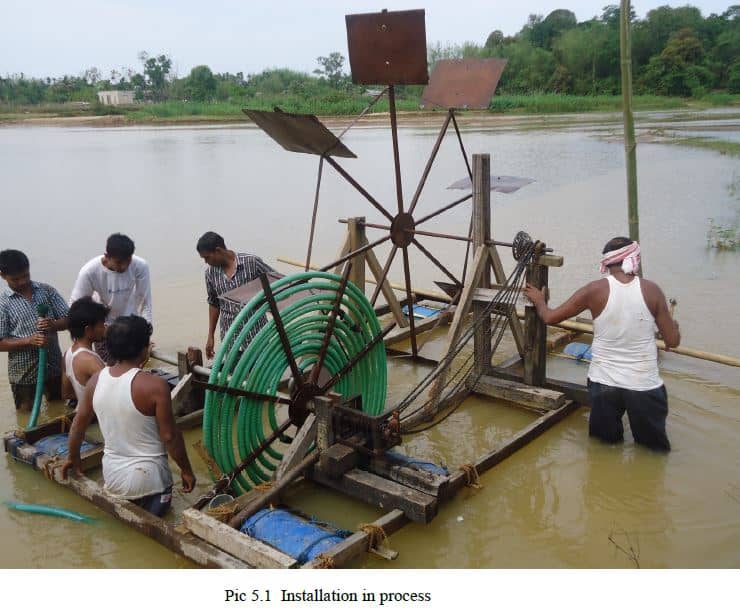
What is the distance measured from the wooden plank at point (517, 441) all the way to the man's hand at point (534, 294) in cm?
84

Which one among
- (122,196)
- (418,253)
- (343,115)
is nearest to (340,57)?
(343,115)

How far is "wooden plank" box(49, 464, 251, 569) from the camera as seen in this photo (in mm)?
3480

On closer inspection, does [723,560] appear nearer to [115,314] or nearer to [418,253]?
[115,314]

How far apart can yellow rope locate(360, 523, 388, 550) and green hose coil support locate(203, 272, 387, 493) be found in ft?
2.95

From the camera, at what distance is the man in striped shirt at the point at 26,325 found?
527 cm

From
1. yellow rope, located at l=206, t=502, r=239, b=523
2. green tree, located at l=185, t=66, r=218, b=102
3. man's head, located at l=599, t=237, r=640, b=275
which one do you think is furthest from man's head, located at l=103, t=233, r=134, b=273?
green tree, located at l=185, t=66, r=218, b=102

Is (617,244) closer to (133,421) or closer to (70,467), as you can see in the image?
(133,421)

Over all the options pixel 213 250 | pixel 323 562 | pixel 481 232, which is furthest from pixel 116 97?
pixel 323 562

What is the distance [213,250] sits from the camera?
531 centimetres

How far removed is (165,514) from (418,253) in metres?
7.82

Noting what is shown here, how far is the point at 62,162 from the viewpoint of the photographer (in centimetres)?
2508

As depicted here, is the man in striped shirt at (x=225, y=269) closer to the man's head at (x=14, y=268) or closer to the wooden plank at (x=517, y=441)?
the man's head at (x=14, y=268)

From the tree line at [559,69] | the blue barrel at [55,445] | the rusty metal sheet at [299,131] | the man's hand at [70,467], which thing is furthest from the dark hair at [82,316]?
the tree line at [559,69]

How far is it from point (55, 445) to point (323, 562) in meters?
2.39
